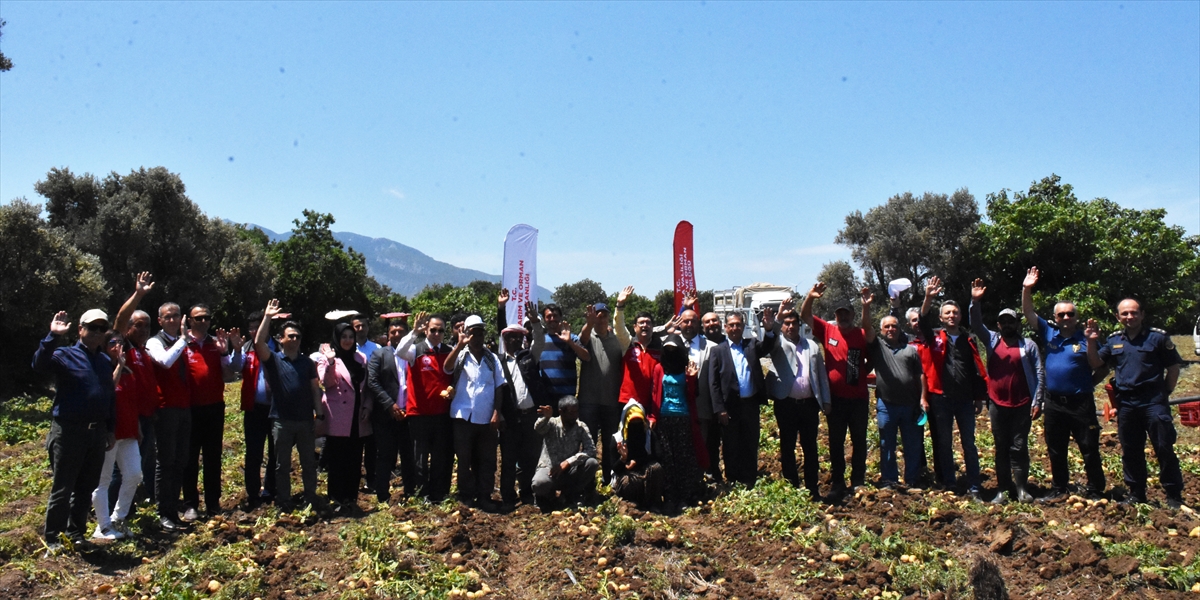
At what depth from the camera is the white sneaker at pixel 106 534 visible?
702cm

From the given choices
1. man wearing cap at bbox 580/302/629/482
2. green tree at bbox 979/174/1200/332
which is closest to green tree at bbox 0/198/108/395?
man wearing cap at bbox 580/302/629/482

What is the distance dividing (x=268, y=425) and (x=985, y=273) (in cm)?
3746

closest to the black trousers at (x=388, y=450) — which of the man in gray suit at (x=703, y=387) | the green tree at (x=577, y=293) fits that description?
the man in gray suit at (x=703, y=387)

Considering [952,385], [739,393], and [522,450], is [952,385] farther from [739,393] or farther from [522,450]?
[522,450]

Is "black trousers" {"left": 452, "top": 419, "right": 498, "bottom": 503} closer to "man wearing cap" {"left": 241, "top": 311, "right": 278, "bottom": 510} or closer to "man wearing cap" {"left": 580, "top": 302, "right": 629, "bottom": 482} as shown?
"man wearing cap" {"left": 580, "top": 302, "right": 629, "bottom": 482}

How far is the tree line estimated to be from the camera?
80.3 feet

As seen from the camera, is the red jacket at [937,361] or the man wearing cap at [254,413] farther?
the red jacket at [937,361]

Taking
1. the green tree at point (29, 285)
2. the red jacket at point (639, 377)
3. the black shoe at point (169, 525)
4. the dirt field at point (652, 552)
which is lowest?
the dirt field at point (652, 552)

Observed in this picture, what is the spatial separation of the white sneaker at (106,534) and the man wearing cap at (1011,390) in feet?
25.9

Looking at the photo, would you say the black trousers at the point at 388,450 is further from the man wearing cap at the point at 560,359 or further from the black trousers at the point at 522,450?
the man wearing cap at the point at 560,359

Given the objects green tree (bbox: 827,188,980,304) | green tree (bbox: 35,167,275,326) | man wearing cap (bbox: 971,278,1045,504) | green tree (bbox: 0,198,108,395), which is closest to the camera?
man wearing cap (bbox: 971,278,1045,504)

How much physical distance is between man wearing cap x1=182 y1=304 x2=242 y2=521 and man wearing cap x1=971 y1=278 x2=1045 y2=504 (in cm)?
728

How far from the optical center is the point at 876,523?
7.31 meters

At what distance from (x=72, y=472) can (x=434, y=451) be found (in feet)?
10.5
